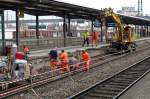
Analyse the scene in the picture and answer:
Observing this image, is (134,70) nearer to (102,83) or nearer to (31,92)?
(102,83)

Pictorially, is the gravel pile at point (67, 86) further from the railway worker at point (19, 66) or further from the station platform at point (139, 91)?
the station platform at point (139, 91)

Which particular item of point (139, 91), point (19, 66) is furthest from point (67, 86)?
point (139, 91)

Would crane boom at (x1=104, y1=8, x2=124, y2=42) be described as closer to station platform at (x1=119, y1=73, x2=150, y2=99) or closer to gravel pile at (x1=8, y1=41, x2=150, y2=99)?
gravel pile at (x1=8, y1=41, x2=150, y2=99)

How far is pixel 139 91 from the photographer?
48.2ft

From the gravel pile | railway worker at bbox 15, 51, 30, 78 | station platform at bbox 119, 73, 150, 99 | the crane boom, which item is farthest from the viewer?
the crane boom

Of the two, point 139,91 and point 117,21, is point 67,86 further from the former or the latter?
point 117,21

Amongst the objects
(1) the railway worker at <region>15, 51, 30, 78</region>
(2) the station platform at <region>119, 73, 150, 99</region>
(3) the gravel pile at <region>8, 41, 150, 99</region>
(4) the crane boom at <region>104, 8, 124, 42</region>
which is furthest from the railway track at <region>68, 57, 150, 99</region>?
(4) the crane boom at <region>104, 8, 124, 42</region>

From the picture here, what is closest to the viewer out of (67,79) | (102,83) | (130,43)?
(102,83)

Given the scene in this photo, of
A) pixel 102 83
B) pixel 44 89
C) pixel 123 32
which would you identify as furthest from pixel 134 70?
pixel 123 32

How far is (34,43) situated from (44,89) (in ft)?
67.6

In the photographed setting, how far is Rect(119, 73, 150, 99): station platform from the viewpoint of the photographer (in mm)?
13570

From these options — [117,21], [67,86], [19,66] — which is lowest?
[67,86]

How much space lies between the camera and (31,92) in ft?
47.5

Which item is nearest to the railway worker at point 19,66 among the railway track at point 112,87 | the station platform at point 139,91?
the railway track at point 112,87
